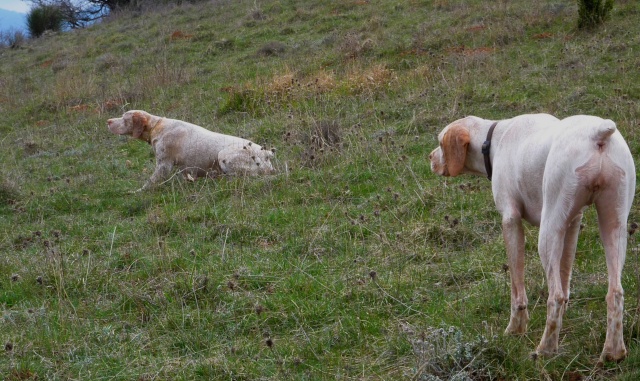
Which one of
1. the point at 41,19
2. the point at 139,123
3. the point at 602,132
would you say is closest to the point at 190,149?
the point at 139,123

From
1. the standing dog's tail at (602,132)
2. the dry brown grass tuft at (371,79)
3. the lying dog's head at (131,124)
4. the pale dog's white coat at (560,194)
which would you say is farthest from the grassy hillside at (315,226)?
the standing dog's tail at (602,132)

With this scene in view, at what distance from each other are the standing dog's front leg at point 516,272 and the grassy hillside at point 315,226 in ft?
0.36

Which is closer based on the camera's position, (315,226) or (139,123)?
(315,226)

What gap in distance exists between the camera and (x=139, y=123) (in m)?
9.66

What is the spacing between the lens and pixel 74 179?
31.8 feet

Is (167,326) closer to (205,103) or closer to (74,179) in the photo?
(74,179)

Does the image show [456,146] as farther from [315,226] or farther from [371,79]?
[371,79]

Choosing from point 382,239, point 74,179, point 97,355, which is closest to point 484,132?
point 382,239

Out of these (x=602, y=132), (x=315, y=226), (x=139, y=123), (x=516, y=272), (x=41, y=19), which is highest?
(x=602, y=132)

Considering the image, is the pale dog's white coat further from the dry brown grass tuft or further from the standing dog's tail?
the dry brown grass tuft

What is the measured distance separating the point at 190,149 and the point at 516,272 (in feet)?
19.8

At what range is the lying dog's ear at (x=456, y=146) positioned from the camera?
4.55 meters

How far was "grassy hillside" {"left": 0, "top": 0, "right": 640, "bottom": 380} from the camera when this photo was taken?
13.6 ft

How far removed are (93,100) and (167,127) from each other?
21.6ft
